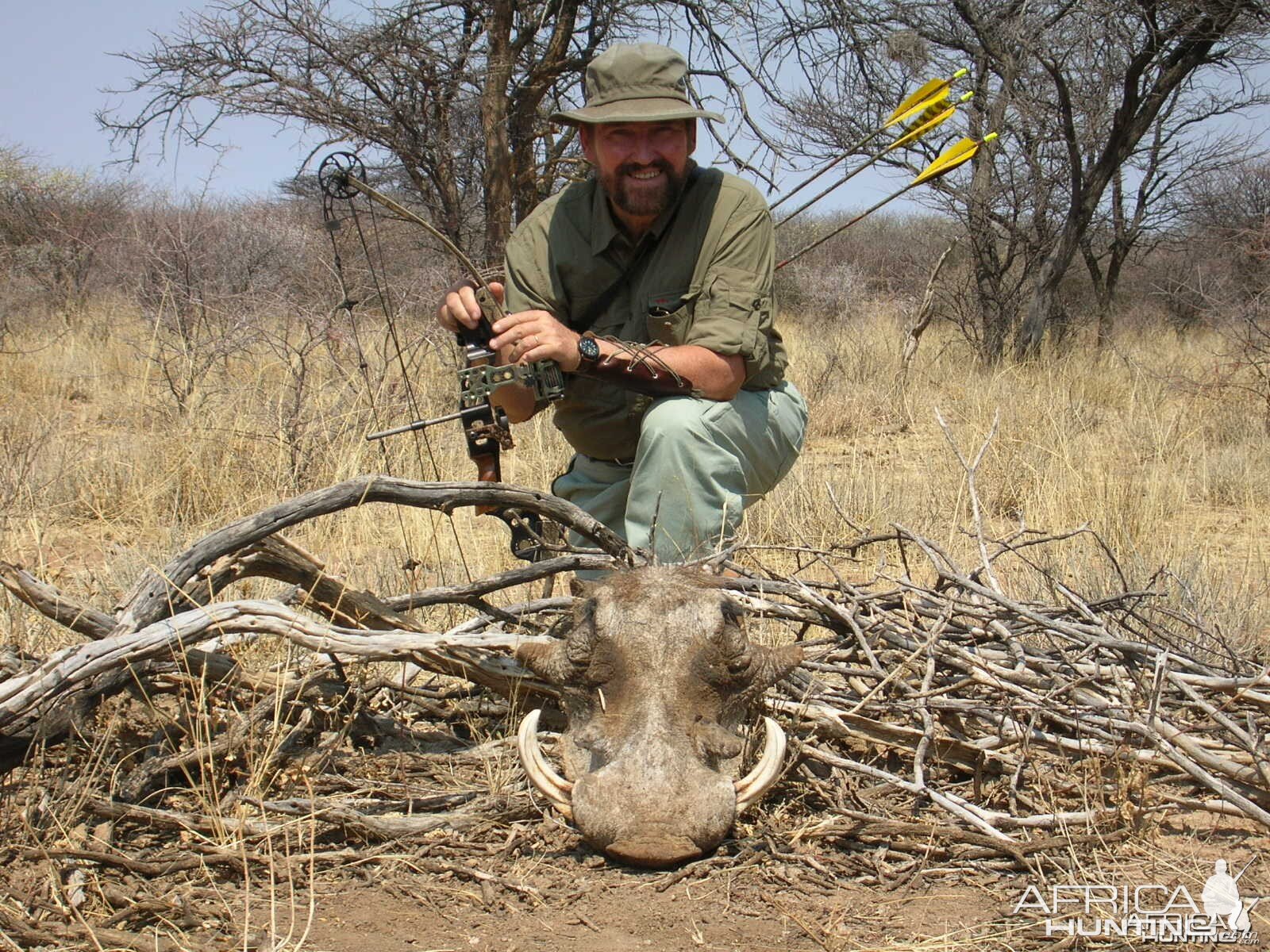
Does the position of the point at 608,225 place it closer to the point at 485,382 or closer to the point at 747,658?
the point at 485,382

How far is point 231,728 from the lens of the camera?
248cm

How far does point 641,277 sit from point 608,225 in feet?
0.69

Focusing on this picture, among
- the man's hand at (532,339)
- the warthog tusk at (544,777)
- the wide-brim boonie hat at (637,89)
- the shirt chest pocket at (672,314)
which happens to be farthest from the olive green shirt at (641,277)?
the warthog tusk at (544,777)

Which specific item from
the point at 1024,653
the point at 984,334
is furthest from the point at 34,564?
the point at 984,334

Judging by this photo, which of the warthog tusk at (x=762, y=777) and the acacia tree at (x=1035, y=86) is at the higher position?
the acacia tree at (x=1035, y=86)

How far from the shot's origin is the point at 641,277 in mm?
3744

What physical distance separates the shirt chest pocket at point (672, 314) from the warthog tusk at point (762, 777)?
70.2 inches

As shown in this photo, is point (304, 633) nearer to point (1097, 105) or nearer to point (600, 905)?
point (600, 905)

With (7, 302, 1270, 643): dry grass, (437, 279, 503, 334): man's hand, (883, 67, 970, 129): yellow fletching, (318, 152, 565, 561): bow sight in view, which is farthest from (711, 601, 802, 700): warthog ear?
(883, 67, 970, 129): yellow fletching

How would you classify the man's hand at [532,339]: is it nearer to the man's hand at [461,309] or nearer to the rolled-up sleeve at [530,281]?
the man's hand at [461,309]

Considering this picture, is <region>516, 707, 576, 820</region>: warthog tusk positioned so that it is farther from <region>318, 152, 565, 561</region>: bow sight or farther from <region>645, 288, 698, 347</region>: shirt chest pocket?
<region>645, 288, 698, 347</region>: shirt chest pocket

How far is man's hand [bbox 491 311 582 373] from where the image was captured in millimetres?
3115

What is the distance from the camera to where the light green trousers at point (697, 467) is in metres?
3.38

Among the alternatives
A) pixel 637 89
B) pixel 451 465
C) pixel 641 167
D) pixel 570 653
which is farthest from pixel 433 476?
pixel 570 653
